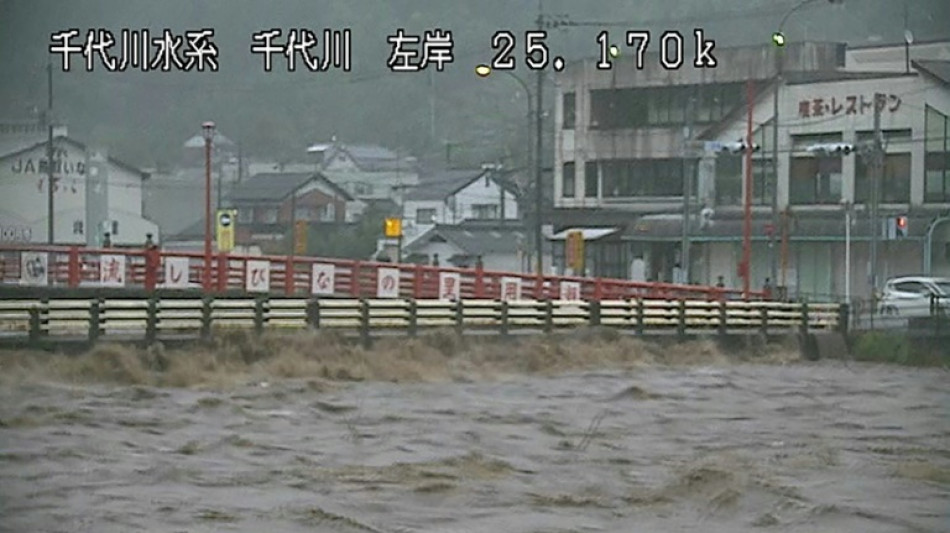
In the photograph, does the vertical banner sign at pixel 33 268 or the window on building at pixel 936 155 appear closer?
the window on building at pixel 936 155

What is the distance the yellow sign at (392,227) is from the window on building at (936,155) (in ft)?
9.86

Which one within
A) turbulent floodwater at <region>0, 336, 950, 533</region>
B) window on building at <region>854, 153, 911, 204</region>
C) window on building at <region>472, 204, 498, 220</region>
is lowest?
turbulent floodwater at <region>0, 336, 950, 533</region>

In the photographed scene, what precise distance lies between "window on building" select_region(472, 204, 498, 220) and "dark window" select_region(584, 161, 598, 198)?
24.6 inches

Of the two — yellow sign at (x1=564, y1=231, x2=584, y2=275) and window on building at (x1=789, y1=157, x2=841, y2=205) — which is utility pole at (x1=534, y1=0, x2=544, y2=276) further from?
window on building at (x1=789, y1=157, x2=841, y2=205)

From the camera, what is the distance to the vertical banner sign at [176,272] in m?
10.6

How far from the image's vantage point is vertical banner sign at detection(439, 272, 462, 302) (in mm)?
12047

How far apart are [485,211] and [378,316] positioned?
4.68 metres

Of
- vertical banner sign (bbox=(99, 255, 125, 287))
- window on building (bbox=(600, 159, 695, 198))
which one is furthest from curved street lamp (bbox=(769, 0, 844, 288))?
vertical banner sign (bbox=(99, 255, 125, 287))

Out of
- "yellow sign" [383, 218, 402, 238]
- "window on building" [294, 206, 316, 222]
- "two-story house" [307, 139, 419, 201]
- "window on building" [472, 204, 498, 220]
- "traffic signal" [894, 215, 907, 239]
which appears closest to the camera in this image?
"traffic signal" [894, 215, 907, 239]

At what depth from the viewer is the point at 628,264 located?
472 inches

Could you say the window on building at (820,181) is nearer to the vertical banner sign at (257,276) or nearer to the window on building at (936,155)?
→ the window on building at (936,155)

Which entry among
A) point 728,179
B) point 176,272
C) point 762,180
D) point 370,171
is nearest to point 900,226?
point 762,180

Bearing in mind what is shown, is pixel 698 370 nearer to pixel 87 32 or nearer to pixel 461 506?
pixel 461 506

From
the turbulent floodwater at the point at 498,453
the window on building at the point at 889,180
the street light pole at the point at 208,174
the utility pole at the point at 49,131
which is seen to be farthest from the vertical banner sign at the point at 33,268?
the window on building at the point at 889,180
